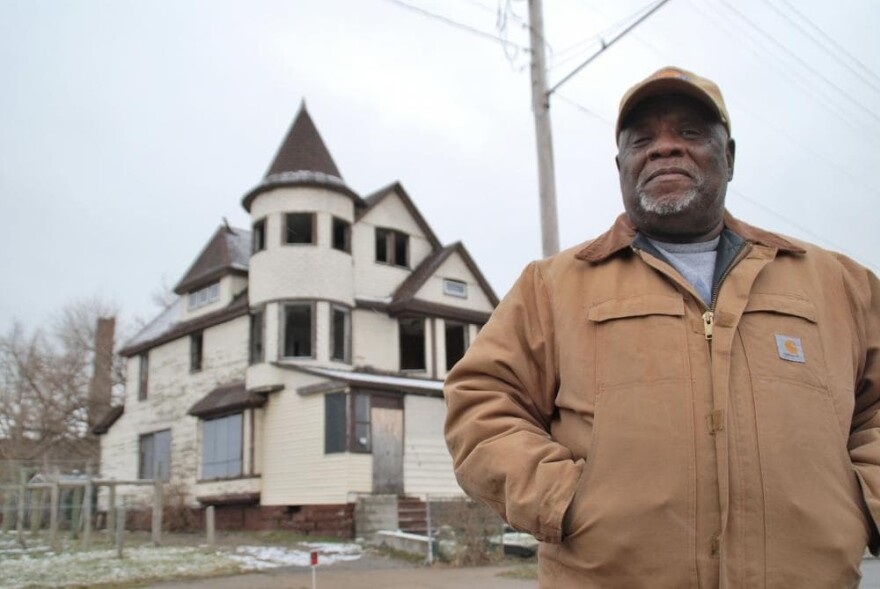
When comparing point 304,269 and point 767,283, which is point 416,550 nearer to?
point 304,269

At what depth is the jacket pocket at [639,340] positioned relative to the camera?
203 centimetres

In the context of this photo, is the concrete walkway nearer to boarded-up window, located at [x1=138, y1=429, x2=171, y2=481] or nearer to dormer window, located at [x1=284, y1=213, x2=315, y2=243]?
dormer window, located at [x1=284, y1=213, x2=315, y2=243]

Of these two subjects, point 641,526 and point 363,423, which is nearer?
point 641,526

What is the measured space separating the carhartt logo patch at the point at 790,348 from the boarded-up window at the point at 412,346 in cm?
2313

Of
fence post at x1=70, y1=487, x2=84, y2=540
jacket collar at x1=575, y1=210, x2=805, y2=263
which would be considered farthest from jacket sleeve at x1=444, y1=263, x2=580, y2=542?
fence post at x1=70, y1=487, x2=84, y2=540

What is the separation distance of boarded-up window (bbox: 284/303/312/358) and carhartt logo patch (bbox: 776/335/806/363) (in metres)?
20.8

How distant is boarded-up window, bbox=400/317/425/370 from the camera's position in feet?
83.6

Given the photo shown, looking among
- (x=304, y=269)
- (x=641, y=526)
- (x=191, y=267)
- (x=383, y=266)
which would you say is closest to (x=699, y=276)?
(x=641, y=526)

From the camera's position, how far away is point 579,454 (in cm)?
209

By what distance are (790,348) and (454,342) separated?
80.5 feet

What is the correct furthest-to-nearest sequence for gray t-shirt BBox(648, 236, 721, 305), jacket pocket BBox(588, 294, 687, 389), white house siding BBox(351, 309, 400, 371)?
white house siding BBox(351, 309, 400, 371), gray t-shirt BBox(648, 236, 721, 305), jacket pocket BBox(588, 294, 687, 389)

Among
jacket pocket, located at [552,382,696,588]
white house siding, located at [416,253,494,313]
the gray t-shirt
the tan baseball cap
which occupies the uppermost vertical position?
white house siding, located at [416,253,494,313]

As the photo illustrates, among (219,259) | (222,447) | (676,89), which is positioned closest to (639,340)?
(676,89)

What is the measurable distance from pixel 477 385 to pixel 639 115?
3.19 ft
